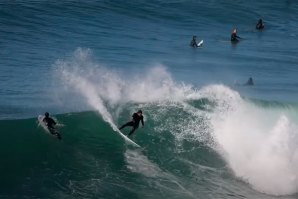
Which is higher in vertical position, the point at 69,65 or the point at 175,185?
the point at 69,65

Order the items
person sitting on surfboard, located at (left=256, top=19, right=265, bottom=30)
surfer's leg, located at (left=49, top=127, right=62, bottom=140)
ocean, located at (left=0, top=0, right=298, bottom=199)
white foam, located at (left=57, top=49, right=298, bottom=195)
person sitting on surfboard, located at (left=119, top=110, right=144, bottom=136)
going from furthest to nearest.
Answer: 1. person sitting on surfboard, located at (left=256, top=19, right=265, bottom=30)
2. person sitting on surfboard, located at (left=119, top=110, right=144, bottom=136)
3. white foam, located at (left=57, top=49, right=298, bottom=195)
4. surfer's leg, located at (left=49, top=127, right=62, bottom=140)
5. ocean, located at (left=0, top=0, right=298, bottom=199)

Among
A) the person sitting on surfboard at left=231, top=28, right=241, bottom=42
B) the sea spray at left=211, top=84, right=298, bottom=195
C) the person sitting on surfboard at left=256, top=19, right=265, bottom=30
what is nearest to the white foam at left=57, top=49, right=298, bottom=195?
the sea spray at left=211, top=84, right=298, bottom=195

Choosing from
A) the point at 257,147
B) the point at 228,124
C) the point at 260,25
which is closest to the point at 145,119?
the point at 228,124

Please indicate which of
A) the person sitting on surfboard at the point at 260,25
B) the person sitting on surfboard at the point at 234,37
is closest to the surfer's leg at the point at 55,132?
the person sitting on surfboard at the point at 234,37

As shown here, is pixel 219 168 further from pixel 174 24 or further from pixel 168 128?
pixel 174 24

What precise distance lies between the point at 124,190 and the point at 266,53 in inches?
1020

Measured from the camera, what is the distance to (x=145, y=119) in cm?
1986

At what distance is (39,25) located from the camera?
40031 millimetres

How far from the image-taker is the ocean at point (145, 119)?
1595cm

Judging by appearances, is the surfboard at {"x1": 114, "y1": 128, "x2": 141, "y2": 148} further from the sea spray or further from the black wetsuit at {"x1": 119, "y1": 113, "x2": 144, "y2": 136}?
the sea spray

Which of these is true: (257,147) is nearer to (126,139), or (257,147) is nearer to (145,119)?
(145,119)

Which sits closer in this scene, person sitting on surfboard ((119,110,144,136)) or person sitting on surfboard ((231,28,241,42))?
person sitting on surfboard ((119,110,144,136))

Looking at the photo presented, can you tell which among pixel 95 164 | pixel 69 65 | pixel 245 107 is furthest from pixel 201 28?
pixel 95 164

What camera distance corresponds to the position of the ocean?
16.0 meters
